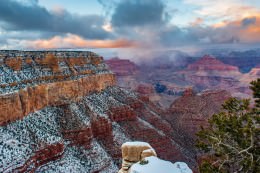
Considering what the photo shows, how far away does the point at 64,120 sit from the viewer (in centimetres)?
4969

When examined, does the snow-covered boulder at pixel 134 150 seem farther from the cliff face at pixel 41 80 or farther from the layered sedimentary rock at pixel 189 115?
the layered sedimentary rock at pixel 189 115

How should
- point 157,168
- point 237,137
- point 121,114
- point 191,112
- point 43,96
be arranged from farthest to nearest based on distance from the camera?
point 191,112, point 121,114, point 43,96, point 237,137, point 157,168

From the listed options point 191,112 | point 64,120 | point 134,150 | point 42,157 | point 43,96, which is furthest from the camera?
point 191,112

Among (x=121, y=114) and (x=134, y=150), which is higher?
(x=134, y=150)

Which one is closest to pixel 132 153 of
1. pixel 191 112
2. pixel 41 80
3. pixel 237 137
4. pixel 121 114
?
pixel 237 137

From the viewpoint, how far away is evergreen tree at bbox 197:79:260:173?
2019 cm

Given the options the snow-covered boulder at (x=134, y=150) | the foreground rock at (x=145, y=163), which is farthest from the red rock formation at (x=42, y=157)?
the foreground rock at (x=145, y=163)

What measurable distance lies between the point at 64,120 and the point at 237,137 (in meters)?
33.6

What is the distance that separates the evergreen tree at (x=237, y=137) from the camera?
20188 mm

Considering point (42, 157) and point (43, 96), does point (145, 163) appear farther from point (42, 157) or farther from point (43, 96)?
point (43, 96)

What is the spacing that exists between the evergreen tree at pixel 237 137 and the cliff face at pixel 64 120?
24.5m

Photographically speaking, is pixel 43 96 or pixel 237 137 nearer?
pixel 237 137

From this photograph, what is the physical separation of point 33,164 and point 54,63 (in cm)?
2313

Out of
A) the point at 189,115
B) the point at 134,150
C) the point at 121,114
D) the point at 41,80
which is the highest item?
the point at 41,80
